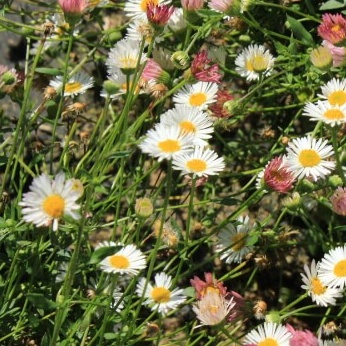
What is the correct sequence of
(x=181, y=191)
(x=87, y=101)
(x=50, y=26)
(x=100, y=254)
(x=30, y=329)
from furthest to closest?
(x=87, y=101) → (x=181, y=191) → (x=30, y=329) → (x=50, y=26) → (x=100, y=254)

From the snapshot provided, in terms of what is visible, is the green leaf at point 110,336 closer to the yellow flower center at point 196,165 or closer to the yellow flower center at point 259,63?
the yellow flower center at point 196,165

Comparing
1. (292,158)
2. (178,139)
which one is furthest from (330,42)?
(178,139)

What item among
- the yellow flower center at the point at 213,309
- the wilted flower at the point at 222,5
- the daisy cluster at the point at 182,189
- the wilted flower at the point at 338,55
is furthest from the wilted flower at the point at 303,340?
the wilted flower at the point at 222,5

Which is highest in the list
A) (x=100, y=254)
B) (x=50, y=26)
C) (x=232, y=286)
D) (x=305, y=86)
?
(x=305, y=86)

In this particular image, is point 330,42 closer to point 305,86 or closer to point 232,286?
point 305,86

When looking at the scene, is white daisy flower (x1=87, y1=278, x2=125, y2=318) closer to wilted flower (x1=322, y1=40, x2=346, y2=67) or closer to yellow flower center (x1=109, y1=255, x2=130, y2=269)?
yellow flower center (x1=109, y1=255, x2=130, y2=269)

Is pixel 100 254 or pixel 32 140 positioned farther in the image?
pixel 32 140

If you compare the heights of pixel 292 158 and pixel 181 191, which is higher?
pixel 181 191

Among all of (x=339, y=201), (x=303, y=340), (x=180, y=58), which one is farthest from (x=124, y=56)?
(x=303, y=340)
